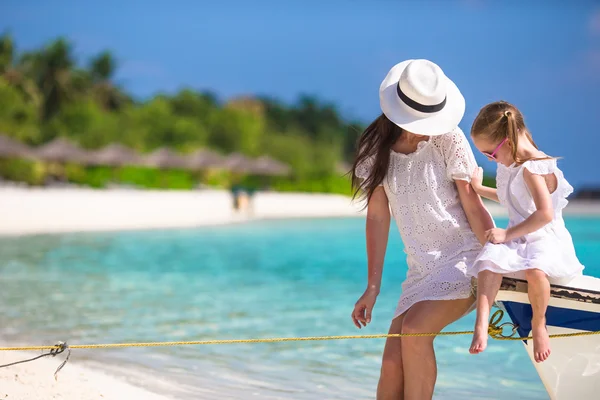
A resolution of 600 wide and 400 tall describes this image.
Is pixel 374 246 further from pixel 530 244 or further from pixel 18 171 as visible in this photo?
pixel 18 171

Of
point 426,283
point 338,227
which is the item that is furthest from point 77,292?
point 338,227

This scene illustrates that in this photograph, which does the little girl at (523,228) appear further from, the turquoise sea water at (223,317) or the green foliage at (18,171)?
the green foliage at (18,171)

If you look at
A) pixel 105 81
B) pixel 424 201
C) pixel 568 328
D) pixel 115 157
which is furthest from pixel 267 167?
pixel 568 328

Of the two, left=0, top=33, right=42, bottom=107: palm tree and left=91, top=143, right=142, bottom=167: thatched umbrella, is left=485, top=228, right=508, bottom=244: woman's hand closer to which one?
left=91, top=143, right=142, bottom=167: thatched umbrella

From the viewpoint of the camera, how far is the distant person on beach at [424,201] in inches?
110

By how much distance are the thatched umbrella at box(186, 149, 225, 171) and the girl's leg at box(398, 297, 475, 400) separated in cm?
3666

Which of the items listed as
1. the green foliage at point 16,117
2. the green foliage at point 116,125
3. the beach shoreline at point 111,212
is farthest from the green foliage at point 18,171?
the beach shoreline at point 111,212

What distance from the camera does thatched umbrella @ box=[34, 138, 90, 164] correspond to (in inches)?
1361

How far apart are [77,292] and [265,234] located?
13630mm

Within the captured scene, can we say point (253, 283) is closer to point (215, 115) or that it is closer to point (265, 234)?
point (265, 234)

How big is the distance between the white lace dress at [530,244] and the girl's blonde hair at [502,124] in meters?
0.08

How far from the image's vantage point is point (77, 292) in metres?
9.55

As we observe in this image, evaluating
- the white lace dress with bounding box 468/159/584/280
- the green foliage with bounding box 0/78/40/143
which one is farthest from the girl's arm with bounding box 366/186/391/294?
the green foliage with bounding box 0/78/40/143

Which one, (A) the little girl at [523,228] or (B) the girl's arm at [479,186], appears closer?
(A) the little girl at [523,228]
